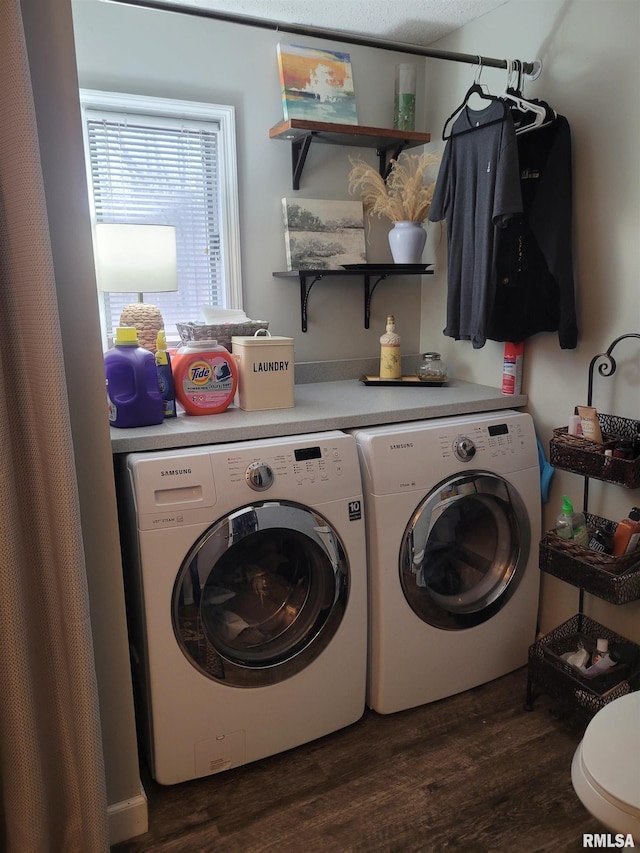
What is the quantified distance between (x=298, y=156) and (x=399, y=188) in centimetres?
41

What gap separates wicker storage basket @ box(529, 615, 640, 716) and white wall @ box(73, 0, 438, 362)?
1.32m

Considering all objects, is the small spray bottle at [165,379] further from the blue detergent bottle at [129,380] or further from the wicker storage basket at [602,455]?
the wicker storage basket at [602,455]

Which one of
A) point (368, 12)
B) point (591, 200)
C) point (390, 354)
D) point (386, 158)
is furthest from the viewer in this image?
point (386, 158)

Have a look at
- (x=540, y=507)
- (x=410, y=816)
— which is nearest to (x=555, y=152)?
(x=540, y=507)

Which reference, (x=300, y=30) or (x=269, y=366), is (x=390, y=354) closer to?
(x=269, y=366)

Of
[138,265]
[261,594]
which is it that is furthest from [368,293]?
[261,594]

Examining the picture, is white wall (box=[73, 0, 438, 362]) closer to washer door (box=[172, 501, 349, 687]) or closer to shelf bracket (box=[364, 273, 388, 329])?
shelf bracket (box=[364, 273, 388, 329])

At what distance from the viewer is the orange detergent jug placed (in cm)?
189

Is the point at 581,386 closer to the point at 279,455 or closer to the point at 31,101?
the point at 279,455

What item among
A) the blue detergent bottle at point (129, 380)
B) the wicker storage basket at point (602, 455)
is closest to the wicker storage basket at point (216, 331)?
the blue detergent bottle at point (129, 380)

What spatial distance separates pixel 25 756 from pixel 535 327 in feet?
6.06

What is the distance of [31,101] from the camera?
1.14 meters

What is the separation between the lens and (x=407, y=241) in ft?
7.97

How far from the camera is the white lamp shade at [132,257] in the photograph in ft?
6.62
